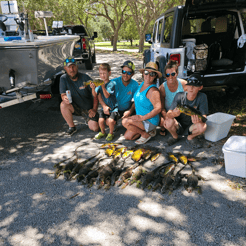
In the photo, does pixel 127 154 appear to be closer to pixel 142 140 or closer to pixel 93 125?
pixel 142 140

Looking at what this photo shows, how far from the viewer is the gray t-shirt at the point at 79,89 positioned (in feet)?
14.7

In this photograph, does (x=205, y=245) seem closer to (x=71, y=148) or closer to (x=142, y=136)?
(x=142, y=136)

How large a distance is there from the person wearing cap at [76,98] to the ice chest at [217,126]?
85.1 inches

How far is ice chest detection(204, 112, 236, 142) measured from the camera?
12.5 ft

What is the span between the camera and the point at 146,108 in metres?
3.92

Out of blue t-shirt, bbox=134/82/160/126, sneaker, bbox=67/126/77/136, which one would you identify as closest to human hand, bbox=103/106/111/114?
blue t-shirt, bbox=134/82/160/126

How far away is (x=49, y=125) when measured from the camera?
5262 mm

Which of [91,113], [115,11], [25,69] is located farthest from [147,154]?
[115,11]

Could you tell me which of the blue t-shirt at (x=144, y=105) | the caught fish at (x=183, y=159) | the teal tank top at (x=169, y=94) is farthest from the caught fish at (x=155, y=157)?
the teal tank top at (x=169, y=94)

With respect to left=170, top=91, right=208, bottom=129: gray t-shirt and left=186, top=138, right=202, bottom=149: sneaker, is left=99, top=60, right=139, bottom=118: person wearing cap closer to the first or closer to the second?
left=170, top=91, right=208, bottom=129: gray t-shirt

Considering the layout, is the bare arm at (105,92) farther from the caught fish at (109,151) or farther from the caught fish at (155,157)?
the caught fish at (155,157)

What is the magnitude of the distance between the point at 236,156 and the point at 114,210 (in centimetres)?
170

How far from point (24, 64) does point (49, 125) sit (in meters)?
1.57

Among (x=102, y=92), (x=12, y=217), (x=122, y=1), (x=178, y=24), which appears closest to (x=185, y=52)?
(x=178, y=24)
